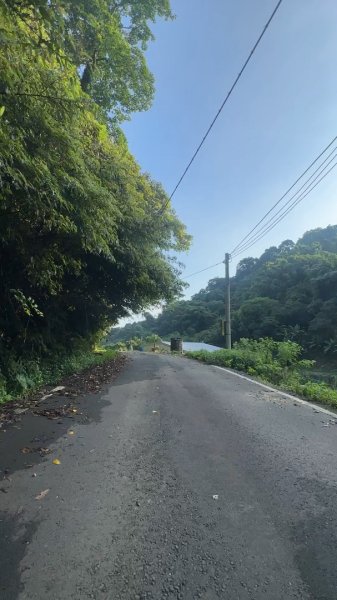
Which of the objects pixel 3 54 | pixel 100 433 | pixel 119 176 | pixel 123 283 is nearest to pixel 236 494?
pixel 100 433

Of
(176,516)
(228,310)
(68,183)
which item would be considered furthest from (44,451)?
(228,310)

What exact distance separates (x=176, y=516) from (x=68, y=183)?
3750 mm

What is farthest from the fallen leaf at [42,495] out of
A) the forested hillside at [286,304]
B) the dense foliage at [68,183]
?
the forested hillside at [286,304]

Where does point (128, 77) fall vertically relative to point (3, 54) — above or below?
above

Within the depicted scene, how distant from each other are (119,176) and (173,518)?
6814 millimetres

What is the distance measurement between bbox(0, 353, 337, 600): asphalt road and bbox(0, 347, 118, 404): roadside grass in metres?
2.44

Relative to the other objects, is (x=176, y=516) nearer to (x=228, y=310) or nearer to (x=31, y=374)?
(x=31, y=374)

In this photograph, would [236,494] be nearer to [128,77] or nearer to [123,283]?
[123,283]

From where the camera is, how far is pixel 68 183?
14.8ft

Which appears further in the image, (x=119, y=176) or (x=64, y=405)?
(x=119, y=176)

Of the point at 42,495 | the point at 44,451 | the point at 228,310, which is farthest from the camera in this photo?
the point at 228,310

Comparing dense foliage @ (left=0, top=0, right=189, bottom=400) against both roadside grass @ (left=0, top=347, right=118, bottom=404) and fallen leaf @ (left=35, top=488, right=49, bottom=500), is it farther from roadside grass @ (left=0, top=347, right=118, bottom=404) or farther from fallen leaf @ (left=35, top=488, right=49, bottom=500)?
fallen leaf @ (left=35, top=488, right=49, bottom=500)

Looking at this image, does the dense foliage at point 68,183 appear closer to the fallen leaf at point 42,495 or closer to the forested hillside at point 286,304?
the fallen leaf at point 42,495

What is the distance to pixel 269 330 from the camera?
46031 mm
